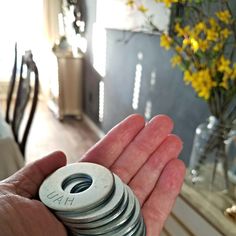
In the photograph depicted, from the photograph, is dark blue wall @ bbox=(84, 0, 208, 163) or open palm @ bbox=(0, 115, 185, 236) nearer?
open palm @ bbox=(0, 115, 185, 236)

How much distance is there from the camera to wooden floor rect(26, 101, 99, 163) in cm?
257

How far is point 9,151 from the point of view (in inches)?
46.3

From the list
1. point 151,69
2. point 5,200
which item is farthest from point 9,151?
point 151,69

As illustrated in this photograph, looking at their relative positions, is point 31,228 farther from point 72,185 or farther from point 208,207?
point 208,207

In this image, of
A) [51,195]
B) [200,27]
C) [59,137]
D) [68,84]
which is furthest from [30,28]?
[51,195]

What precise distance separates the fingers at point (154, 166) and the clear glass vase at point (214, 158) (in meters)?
0.22

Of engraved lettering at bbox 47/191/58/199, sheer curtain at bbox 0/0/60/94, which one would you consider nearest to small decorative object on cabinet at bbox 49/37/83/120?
sheer curtain at bbox 0/0/60/94

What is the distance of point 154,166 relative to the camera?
2.66ft

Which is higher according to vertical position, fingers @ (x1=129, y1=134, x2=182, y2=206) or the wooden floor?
fingers @ (x1=129, y1=134, x2=182, y2=206)

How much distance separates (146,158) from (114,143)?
0.10 metres

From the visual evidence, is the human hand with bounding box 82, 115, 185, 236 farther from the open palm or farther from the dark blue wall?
the dark blue wall

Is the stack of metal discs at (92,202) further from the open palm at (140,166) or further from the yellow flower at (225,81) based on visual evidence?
the yellow flower at (225,81)

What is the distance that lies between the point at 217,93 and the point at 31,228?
67 centimetres

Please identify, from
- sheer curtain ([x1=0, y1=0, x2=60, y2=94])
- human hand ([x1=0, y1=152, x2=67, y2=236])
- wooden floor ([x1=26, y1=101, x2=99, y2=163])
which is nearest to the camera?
human hand ([x1=0, y1=152, x2=67, y2=236])
